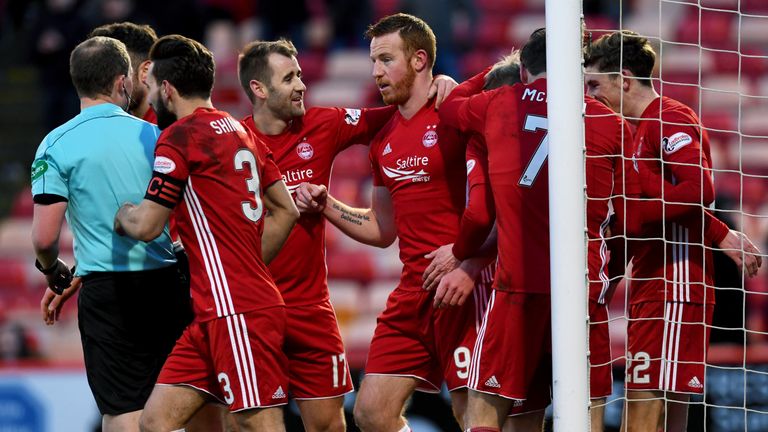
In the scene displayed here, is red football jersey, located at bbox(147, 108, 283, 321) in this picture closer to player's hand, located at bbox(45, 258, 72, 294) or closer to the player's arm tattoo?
player's hand, located at bbox(45, 258, 72, 294)

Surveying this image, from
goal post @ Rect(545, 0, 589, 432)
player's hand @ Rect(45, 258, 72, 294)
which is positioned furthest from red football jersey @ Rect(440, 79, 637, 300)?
player's hand @ Rect(45, 258, 72, 294)

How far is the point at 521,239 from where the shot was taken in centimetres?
485

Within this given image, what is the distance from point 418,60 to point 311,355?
60.5 inches

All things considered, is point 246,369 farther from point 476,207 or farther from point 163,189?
point 476,207

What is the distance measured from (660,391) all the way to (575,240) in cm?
138

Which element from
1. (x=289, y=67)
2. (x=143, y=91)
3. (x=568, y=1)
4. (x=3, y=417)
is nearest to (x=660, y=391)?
(x=568, y=1)

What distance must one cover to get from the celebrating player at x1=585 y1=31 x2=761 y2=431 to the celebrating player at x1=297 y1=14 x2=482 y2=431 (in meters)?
0.82

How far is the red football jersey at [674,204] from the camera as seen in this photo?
17.5ft

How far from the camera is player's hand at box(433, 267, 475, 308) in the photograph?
203 inches

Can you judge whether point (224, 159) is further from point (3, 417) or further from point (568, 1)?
point (3, 417)

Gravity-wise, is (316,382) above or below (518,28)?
below

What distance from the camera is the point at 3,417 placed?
830cm

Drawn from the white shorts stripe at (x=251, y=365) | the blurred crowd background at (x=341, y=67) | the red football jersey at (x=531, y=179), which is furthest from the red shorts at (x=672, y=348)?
the blurred crowd background at (x=341, y=67)

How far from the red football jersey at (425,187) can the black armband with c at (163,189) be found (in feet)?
4.16
